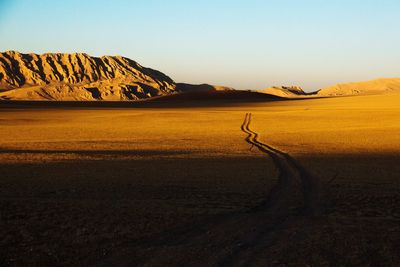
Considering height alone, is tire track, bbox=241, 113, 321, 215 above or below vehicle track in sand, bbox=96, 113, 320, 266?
below

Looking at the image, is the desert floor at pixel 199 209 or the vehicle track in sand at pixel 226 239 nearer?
the vehicle track in sand at pixel 226 239

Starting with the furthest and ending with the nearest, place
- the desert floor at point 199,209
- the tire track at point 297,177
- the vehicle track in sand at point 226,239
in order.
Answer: the tire track at point 297,177, the desert floor at point 199,209, the vehicle track in sand at point 226,239

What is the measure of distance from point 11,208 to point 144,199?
121 inches

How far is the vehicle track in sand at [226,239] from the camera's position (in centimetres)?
726

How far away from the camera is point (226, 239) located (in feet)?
26.9

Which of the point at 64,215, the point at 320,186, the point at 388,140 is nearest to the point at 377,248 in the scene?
the point at 320,186

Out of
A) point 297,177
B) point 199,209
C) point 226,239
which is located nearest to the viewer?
point 226,239

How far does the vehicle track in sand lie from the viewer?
7.26 meters

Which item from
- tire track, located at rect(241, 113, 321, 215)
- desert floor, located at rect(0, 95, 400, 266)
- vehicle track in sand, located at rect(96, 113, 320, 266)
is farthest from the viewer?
tire track, located at rect(241, 113, 321, 215)

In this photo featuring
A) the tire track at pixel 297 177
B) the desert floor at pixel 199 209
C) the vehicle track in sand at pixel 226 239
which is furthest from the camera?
the tire track at pixel 297 177

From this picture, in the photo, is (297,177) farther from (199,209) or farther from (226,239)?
(226,239)

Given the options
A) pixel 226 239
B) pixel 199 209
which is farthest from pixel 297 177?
pixel 226 239

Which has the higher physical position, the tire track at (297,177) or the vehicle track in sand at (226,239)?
the vehicle track in sand at (226,239)

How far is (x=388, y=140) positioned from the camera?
1024 inches
